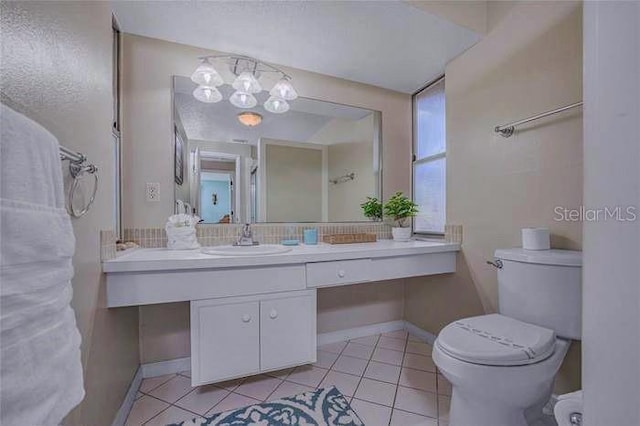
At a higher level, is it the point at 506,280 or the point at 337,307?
Answer: the point at 506,280

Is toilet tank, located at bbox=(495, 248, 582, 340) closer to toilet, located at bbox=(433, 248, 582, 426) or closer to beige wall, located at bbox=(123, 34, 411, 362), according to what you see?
toilet, located at bbox=(433, 248, 582, 426)

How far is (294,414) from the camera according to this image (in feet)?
4.31

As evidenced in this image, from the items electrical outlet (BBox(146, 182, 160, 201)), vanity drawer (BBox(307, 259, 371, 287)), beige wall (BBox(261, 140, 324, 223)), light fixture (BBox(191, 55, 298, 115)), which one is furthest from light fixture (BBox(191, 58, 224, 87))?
vanity drawer (BBox(307, 259, 371, 287))

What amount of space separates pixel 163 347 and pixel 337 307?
1.18 metres

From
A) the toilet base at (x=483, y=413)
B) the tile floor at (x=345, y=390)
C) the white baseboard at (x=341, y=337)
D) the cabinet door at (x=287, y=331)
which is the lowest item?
the tile floor at (x=345, y=390)

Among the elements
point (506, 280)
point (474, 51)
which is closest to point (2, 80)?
point (506, 280)

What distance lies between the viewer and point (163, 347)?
1.67 metres

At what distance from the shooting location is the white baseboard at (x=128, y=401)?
1.22 m

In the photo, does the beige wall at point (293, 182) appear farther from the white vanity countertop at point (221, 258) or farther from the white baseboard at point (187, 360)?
the white baseboard at point (187, 360)

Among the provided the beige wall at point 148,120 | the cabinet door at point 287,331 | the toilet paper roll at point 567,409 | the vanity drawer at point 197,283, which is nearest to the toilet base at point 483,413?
the toilet paper roll at point 567,409

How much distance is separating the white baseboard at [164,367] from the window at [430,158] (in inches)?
76.7

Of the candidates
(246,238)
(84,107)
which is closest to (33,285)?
(84,107)

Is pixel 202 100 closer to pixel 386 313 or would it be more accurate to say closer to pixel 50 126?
pixel 50 126

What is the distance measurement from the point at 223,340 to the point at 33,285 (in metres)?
0.97
